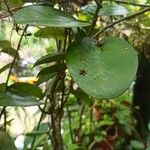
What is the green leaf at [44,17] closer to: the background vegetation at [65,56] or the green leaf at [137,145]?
the background vegetation at [65,56]

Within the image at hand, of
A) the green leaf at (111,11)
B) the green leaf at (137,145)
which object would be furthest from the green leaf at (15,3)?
the green leaf at (137,145)

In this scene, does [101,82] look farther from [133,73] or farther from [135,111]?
[135,111]

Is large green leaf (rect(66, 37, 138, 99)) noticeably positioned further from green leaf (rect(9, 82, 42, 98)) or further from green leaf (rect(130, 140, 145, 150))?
green leaf (rect(130, 140, 145, 150))

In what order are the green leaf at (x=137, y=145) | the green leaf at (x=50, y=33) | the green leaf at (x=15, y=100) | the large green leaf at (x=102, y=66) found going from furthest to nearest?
the green leaf at (x=137, y=145)
the green leaf at (x=50, y=33)
the green leaf at (x=15, y=100)
the large green leaf at (x=102, y=66)

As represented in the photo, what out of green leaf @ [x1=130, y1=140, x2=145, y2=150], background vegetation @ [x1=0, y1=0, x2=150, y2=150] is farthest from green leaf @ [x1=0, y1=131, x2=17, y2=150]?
green leaf @ [x1=130, y1=140, x2=145, y2=150]

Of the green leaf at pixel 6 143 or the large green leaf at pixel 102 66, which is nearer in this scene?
the large green leaf at pixel 102 66

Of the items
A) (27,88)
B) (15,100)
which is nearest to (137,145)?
(27,88)
